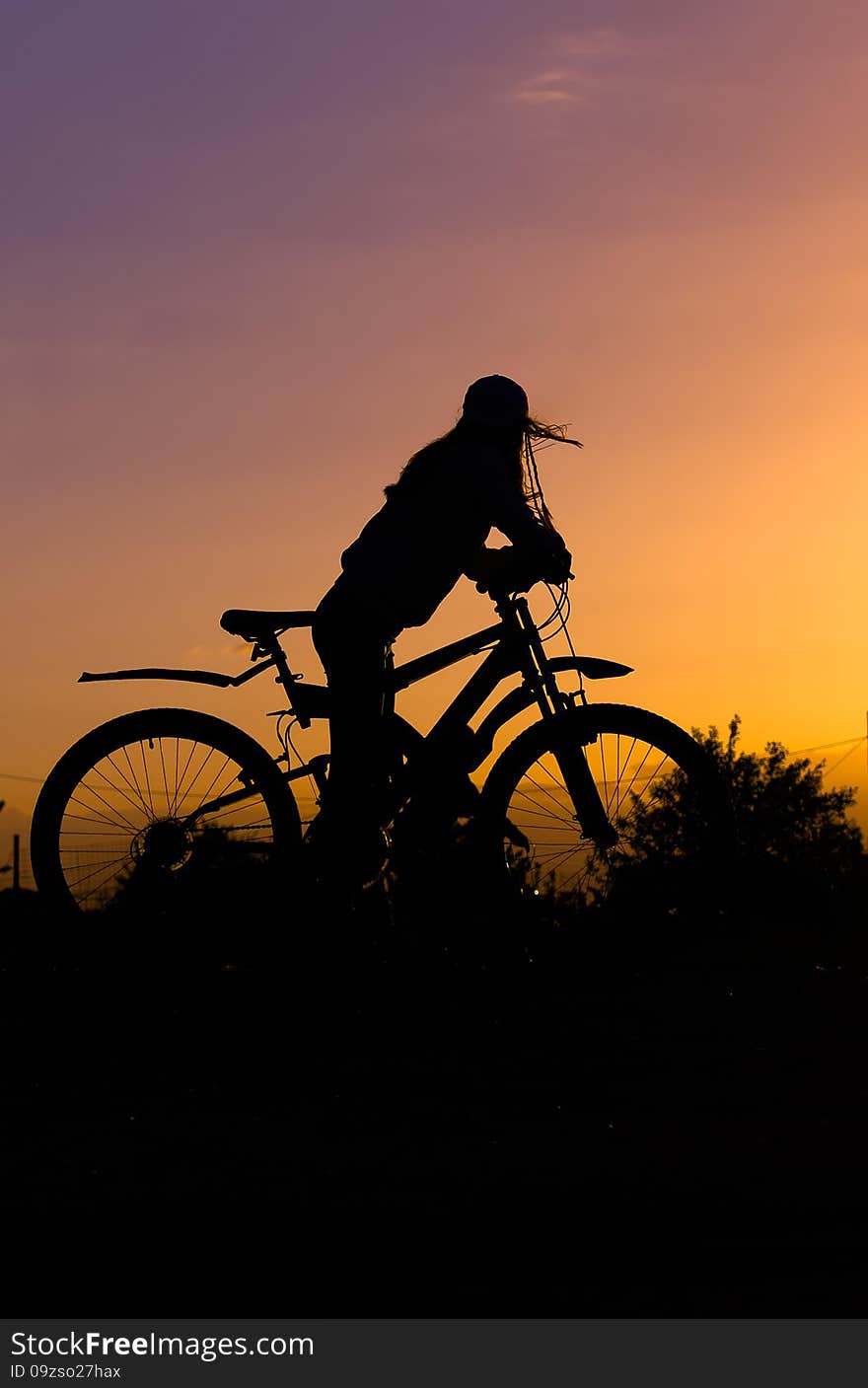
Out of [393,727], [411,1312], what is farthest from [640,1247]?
[393,727]

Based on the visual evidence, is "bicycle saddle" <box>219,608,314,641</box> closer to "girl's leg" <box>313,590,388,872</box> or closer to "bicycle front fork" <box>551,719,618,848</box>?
"girl's leg" <box>313,590,388,872</box>

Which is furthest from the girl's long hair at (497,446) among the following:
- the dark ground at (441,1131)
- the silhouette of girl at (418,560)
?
the dark ground at (441,1131)

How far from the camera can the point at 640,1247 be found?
3.42 metres

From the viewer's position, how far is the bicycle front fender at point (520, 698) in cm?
633

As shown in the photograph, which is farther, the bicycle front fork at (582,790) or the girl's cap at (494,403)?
the bicycle front fork at (582,790)

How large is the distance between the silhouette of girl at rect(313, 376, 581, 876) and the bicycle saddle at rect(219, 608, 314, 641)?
6cm

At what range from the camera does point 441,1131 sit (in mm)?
4430

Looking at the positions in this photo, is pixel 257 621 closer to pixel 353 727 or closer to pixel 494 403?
pixel 353 727

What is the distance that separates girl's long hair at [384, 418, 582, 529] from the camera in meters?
6.12

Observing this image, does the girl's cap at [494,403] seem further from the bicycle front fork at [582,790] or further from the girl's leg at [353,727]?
the bicycle front fork at [582,790]

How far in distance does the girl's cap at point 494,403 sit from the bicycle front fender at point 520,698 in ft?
3.42

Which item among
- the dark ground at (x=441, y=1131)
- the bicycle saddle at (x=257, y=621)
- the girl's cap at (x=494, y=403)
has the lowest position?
the dark ground at (x=441, y=1131)

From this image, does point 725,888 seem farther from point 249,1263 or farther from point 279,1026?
point 249,1263
